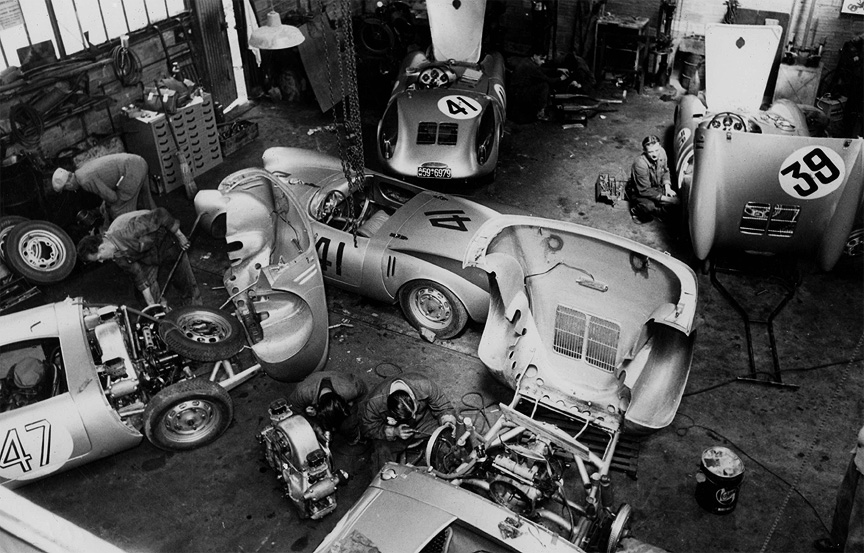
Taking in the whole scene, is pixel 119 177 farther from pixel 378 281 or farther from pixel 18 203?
pixel 378 281

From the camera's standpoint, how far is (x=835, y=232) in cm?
699

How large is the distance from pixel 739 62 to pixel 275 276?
6.39 metres

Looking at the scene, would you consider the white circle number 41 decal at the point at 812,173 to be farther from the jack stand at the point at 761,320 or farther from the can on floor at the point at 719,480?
the can on floor at the point at 719,480

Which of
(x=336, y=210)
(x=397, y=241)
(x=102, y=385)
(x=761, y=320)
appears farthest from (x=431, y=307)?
(x=761, y=320)

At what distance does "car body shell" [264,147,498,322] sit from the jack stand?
2401 mm

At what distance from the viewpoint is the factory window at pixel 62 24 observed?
7980mm

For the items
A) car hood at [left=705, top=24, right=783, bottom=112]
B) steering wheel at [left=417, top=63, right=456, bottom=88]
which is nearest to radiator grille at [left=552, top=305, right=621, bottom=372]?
car hood at [left=705, top=24, right=783, bottom=112]

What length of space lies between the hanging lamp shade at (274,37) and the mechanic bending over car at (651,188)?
4.28 m

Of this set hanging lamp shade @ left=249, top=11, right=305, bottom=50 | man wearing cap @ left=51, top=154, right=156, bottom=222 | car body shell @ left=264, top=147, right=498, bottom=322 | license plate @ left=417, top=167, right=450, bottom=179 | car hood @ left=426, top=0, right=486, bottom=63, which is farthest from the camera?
car hood @ left=426, top=0, right=486, bottom=63

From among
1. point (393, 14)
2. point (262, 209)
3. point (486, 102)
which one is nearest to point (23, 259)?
point (262, 209)

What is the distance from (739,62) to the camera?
9.06m

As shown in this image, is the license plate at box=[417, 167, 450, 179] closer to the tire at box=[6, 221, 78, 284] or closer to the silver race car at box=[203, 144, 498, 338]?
the silver race car at box=[203, 144, 498, 338]

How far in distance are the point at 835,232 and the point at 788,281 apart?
761mm

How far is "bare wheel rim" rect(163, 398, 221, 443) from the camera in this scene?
18.5ft
